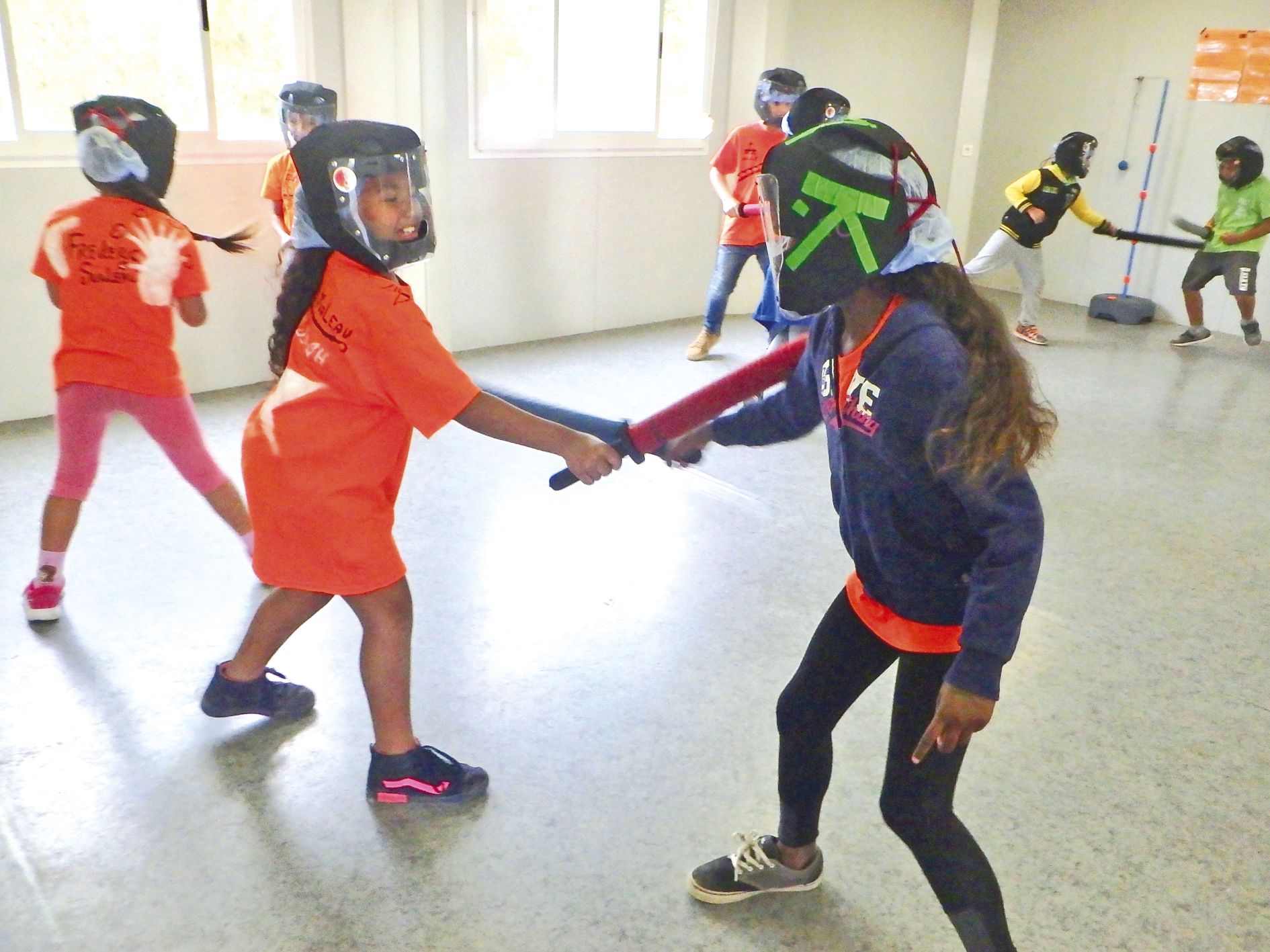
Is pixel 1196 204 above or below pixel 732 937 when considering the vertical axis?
above

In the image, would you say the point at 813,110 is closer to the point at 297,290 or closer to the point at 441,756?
the point at 297,290

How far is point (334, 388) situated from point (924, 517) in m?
1.04

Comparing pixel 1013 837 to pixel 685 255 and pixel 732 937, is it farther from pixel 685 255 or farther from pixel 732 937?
pixel 685 255

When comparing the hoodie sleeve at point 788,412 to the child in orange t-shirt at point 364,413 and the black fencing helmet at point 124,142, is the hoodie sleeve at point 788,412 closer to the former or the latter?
the child in orange t-shirt at point 364,413

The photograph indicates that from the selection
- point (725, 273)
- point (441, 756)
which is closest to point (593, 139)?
point (725, 273)

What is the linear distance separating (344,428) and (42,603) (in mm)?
1369

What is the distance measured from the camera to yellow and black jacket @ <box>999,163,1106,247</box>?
20.4ft

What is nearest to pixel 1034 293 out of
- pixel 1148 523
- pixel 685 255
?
pixel 685 255

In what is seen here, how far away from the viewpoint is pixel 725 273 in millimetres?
5598

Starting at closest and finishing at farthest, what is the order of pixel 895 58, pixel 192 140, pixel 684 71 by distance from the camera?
pixel 192 140, pixel 684 71, pixel 895 58

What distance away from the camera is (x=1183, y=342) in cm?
664

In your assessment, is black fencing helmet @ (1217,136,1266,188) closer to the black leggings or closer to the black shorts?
the black shorts

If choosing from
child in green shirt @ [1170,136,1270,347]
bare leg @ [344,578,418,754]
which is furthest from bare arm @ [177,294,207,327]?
child in green shirt @ [1170,136,1270,347]

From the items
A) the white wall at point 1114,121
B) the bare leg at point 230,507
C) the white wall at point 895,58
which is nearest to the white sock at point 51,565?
the bare leg at point 230,507
